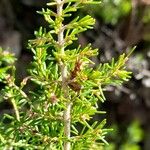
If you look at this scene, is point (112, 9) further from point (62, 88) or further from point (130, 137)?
point (62, 88)

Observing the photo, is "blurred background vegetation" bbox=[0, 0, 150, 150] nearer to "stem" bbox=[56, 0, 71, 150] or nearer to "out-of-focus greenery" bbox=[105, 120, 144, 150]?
"out-of-focus greenery" bbox=[105, 120, 144, 150]

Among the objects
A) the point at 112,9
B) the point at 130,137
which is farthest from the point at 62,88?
the point at 130,137

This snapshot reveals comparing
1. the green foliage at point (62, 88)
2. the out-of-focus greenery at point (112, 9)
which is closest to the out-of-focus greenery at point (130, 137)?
the out-of-focus greenery at point (112, 9)

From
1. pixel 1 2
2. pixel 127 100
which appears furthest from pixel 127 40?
pixel 1 2

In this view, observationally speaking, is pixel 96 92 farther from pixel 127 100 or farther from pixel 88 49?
pixel 127 100

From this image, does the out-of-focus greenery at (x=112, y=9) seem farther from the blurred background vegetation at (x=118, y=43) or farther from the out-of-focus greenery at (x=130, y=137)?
the out-of-focus greenery at (x=130, y=137)
